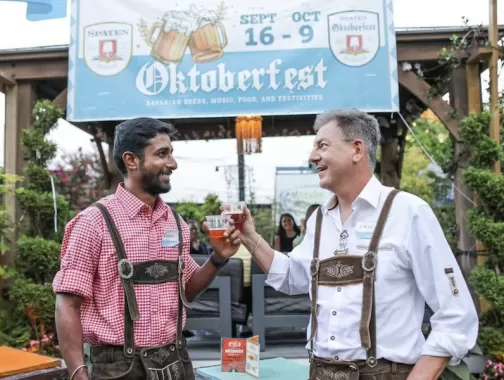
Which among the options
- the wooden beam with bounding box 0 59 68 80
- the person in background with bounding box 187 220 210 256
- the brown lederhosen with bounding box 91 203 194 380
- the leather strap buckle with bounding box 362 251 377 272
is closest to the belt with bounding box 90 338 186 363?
the brown lederhosen with bounding box 91 203 194 380

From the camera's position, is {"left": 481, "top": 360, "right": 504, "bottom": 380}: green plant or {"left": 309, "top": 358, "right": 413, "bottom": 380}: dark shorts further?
{"left": 481, "top": 360, "right": 504, "bottom": 380}: green plant

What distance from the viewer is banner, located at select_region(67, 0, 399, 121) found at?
15.2 feet

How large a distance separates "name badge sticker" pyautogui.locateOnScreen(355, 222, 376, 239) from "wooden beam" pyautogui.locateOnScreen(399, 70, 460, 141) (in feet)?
11.7

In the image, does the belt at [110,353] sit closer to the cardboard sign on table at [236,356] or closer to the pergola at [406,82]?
the cardboard sign on table at [236,356]

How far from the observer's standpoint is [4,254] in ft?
16.1

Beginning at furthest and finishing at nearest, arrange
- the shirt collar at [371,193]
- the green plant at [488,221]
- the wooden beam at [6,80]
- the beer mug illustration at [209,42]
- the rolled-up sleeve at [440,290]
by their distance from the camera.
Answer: the wooden beam at [6,80] → the beer mug illustration at [209,42] → the green plant at [488,221] → the shirt collar at [371,193] → the rolled-up sleeve at [440,290]

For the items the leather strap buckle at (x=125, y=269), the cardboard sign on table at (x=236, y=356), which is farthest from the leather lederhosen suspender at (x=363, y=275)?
the cardboard sign on table at (x=236, y=356)

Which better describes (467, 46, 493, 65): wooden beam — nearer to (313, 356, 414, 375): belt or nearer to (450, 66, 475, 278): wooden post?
(450, 66, 475, 278): wooden post

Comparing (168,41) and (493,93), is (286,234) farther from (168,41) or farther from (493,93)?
(493,93)

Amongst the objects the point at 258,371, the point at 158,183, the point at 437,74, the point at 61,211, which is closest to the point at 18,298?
the point at 61,211

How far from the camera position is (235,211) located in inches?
76.2

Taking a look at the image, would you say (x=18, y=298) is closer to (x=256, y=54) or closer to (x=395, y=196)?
(x=256, y=54)

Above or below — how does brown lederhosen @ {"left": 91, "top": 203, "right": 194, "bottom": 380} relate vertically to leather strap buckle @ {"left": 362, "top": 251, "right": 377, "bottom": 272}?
below

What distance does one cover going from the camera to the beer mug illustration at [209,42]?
4.77 m
